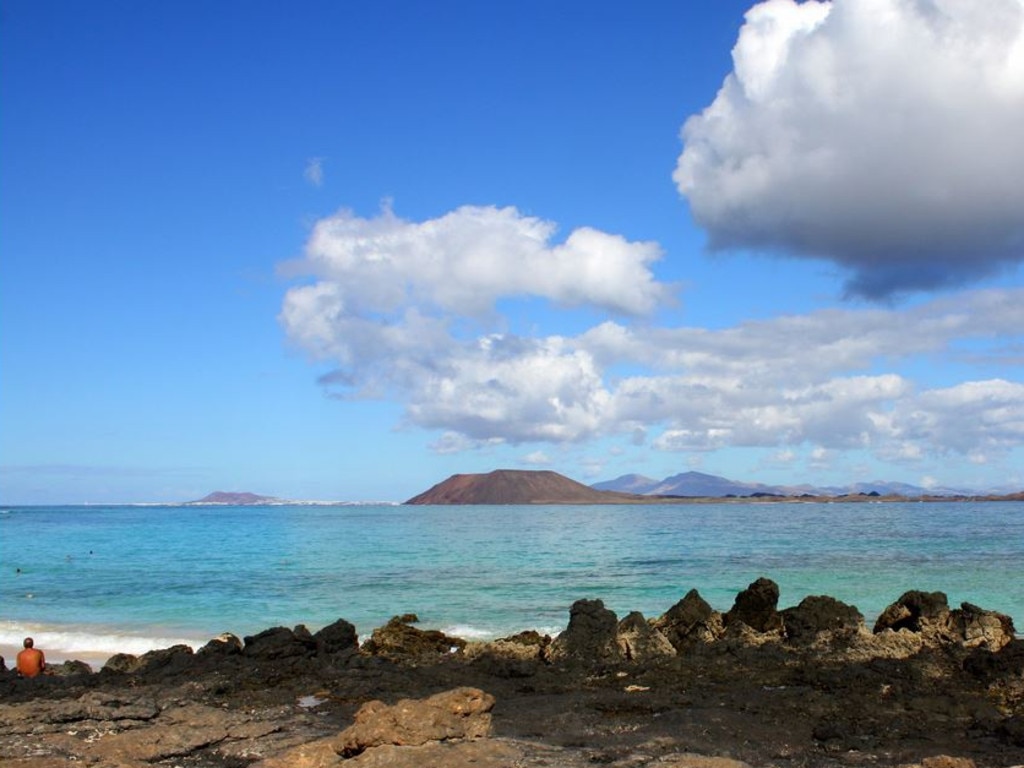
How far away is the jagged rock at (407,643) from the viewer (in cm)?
1939

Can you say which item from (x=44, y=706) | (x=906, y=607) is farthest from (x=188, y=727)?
(x=906, y=607)

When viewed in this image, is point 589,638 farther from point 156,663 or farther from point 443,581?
point 443,581

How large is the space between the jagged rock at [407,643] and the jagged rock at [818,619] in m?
7.05

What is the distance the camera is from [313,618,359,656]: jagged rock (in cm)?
1848

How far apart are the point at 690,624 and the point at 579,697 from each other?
624 cm

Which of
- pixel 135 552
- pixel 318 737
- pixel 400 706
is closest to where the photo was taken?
pixel 400 706

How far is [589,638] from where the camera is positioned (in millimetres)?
17984

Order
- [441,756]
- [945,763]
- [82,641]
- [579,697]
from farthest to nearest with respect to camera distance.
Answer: [82,641]
[579,697]
[441,756]
[945,763]

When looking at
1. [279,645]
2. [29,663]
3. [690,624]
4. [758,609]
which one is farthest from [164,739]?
[758,609]

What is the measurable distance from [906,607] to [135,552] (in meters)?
66.8

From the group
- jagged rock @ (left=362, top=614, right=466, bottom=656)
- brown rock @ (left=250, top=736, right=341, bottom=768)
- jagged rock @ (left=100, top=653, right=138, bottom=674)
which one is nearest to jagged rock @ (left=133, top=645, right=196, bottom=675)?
jagged rock @ (left=100, top=653, right=138, bottom=674)

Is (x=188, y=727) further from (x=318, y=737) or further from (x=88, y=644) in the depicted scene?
(x=88, y=644)

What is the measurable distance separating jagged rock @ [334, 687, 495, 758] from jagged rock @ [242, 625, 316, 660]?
855 centimetres

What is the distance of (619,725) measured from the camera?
40.7 ft
